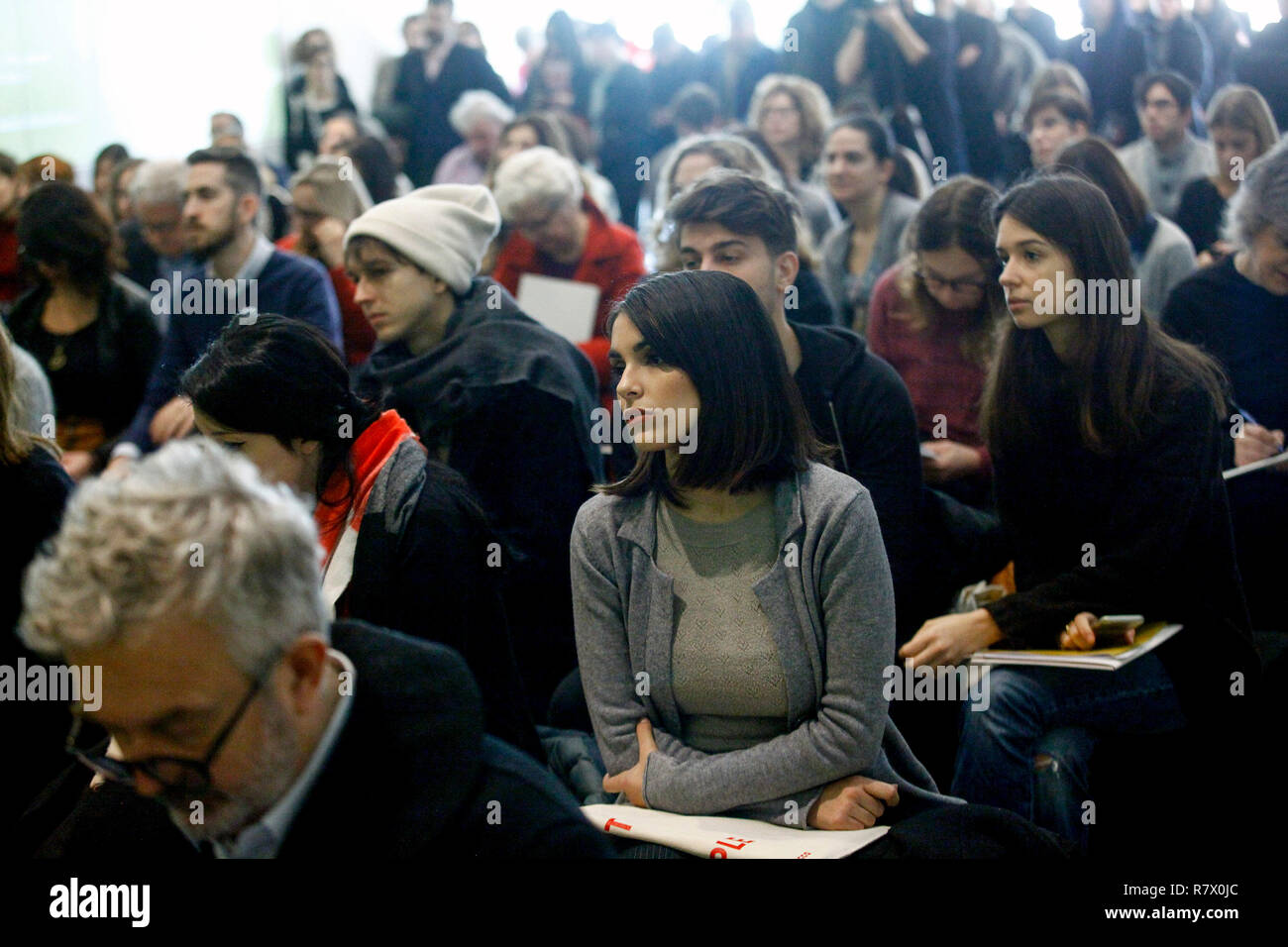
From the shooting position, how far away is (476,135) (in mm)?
6629

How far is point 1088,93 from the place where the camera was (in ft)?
20.7

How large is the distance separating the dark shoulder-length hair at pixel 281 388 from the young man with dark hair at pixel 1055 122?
3485mm

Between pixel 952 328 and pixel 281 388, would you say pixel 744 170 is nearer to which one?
pixel 952 328

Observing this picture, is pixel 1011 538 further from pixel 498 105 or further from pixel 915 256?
pixel 498 105

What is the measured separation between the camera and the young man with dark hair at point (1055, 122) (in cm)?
487

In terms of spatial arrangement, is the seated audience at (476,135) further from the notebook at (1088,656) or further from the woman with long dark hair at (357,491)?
the notebook at (1088,656)

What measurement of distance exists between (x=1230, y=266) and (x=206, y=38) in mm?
5845

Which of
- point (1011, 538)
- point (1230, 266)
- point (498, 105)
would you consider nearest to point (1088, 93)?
point (498, 105)

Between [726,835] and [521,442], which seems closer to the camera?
[726,835]

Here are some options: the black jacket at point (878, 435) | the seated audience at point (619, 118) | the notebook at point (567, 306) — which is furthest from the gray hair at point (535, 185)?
the seated audience at point (619, 118)

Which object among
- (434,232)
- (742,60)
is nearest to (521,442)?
(434,232)

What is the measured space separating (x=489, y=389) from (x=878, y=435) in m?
0.85

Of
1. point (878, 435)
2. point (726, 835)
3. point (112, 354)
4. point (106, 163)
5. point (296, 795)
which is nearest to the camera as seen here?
point (296, 795)

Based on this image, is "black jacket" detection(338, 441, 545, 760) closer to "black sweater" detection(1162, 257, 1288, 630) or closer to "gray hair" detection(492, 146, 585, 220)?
"black sweater" detection(1162, 257, 1288, 630)
